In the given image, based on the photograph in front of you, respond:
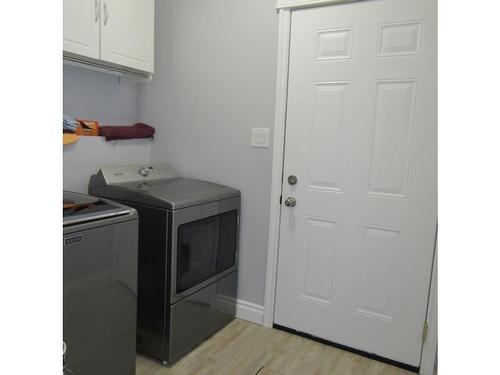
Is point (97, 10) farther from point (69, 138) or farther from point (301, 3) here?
point (301, 3)

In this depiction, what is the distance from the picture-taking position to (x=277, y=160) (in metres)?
2.36

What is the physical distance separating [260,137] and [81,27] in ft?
3.81

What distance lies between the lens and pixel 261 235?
2.48m

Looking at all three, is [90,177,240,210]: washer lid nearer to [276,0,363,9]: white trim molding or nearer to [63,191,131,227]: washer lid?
[63,191,131,227]: washer lid

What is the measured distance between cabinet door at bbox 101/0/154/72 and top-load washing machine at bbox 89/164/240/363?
26.1 inches

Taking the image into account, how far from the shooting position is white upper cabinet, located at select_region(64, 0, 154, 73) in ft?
6.37

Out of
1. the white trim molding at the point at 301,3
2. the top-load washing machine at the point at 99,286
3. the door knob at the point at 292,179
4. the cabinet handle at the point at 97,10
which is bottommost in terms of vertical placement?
the top-load washing machine at the point at 99,286

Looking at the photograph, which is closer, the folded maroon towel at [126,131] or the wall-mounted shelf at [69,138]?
the wall-mounted shelf at [69,138]

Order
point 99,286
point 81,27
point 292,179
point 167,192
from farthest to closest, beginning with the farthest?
point 292,179 → point 167,192 → point 81,27 → point 99,286

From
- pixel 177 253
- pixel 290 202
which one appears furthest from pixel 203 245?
pixel 290 202

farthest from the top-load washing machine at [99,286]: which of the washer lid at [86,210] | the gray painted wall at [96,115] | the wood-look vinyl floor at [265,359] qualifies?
the gray painted wall at [96,115]

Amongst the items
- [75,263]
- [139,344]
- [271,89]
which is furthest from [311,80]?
[139,344]

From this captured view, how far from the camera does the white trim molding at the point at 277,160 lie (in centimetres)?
226

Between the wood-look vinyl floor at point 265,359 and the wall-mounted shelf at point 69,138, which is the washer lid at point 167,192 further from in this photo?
the wood-look vinyl floor at point 265,359
